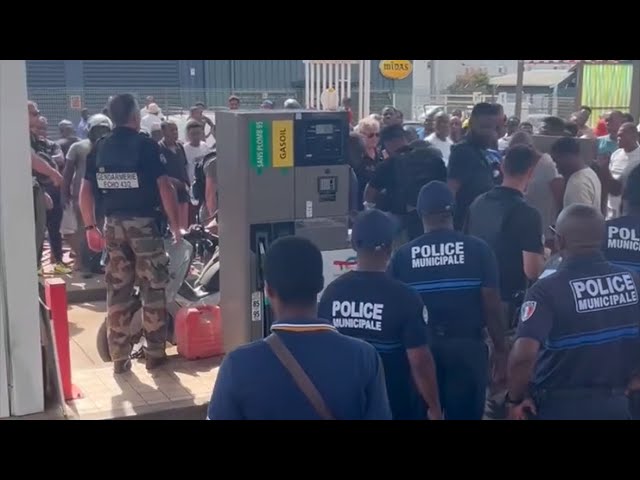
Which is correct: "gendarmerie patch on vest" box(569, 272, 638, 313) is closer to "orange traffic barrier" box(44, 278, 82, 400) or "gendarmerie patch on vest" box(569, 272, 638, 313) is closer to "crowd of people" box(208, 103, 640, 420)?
"crowd of people" box(208, 103, 640, 420)

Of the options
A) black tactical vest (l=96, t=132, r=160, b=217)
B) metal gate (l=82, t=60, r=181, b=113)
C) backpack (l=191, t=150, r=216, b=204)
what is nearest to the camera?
black tactical vest (l=96, t=132, r=160, b=217)

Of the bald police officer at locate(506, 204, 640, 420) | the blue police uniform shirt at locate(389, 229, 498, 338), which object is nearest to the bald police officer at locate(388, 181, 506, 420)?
the blue police uniform shirt at locate(389, 229, 498, 338)

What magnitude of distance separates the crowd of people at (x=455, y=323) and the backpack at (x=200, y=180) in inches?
168

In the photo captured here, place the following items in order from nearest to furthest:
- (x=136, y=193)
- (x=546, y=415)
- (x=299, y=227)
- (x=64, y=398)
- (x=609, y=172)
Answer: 1. (x=546, y=415)
2. (x=64, y=398)
3. (x=136, y=193)
4. (x=299, y=227)
5. (x=609, y=172)

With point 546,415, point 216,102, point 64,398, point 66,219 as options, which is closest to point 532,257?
point 546,415

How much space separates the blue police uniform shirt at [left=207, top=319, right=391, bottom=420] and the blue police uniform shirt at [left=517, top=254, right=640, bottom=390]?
3.93ft

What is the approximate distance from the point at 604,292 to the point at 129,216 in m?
3.46

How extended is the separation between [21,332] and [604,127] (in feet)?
32.4

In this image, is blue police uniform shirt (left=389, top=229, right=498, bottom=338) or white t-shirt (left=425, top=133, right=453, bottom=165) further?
white t-shirt (left=425, top=133, right=453, bottom=165)

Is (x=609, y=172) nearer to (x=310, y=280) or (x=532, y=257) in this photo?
(x=532, y=257)

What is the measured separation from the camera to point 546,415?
12.2 feet

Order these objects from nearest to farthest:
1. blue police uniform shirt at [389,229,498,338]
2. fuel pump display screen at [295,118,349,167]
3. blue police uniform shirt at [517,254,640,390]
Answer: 1. blue police uniform shirt at [517,254,640,390]
2. blue police uniform shirt at [389,229,498,338]
3. fuel pump display screen at [295,118,349,167]

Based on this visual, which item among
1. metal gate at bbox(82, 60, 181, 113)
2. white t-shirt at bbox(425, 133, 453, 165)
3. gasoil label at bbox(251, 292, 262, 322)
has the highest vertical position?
metal gate at bbox(82, 60, 181, 113)

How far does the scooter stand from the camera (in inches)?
259
